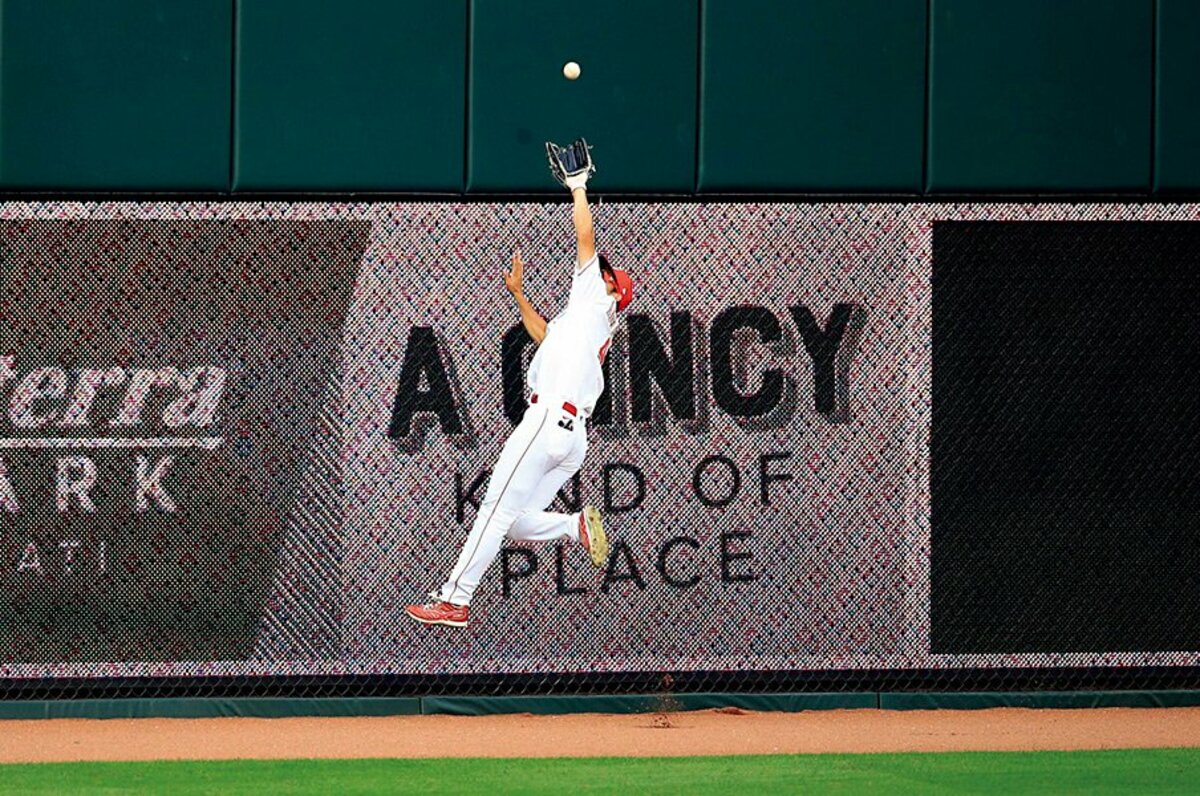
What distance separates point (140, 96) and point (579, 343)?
334cm

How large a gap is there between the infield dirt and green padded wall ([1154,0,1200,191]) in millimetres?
3259

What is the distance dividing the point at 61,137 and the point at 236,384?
6.01 feet

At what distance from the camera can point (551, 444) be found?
31.7 ft

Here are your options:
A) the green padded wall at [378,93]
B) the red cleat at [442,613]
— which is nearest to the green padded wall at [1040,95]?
the green padded wall at [378,93]

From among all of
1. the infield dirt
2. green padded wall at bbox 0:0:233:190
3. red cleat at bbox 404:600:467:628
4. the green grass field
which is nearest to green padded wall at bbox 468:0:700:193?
green padded wall at bbox 0:0:233:190

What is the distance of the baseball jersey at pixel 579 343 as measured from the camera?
31.8ft

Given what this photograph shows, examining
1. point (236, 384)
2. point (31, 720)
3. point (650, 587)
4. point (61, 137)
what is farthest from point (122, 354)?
point (650, 587)

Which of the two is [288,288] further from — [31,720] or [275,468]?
Answer: [31,720]

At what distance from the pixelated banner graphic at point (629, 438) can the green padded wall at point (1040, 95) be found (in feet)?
1.46

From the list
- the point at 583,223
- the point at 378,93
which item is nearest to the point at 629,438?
the point at 583,223

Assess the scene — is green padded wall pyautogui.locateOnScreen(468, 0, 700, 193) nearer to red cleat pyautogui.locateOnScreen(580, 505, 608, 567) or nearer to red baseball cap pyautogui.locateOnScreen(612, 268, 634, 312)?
red baseball cap pyautogui.locateOnScreen(612, 268, 634, 312)

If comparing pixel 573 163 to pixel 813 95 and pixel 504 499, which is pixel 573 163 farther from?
pixel 813 95

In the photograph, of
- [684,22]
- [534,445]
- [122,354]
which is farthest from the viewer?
[684,22]

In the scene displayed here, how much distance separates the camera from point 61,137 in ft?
36.9
